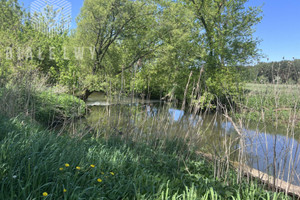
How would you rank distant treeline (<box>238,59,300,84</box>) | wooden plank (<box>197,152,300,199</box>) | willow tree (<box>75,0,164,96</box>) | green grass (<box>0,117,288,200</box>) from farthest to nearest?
willow tree (<box>75,0,164,96</box>) → distant treeline (<box>238,59,300,84</box>) → wooden plank (<box>197,152,300,199</box>) → green grass (<box>0,117,288,200</box>)

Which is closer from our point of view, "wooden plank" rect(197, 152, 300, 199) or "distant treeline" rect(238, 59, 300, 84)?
"wooden plank" rect(197, 152, 300, 199)

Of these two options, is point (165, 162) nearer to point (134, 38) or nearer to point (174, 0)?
point (134, 38)

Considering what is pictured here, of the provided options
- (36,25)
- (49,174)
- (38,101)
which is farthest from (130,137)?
(36,25)

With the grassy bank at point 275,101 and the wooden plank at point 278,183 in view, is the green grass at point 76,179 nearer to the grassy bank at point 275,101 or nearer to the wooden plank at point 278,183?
the wooden plank at point 278,183

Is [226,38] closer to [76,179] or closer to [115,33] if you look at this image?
[115,33]

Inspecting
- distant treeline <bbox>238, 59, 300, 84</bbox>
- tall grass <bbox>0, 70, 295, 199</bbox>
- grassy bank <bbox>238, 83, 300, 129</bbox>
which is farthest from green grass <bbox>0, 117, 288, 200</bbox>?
distant treeline <bbox>238, 59, 300, 84</bbox>

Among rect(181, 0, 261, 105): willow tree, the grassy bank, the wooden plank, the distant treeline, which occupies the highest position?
rect(181, 0, 261, 105): willow tree

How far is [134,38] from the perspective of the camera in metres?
13.7

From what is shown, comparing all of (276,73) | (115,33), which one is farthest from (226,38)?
(276,73)

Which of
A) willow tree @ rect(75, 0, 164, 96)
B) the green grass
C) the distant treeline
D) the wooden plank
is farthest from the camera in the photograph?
willow tree @ rect(75, 0, 164, 96)

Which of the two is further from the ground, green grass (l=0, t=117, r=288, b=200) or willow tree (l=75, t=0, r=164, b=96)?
willow tree (l=75, t=0, r=164, b=96)

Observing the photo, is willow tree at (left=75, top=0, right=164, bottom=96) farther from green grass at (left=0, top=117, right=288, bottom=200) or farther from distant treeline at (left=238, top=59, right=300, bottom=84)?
green grass at (left=0, top=117, right=288, bottom=200)

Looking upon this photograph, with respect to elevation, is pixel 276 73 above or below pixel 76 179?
above

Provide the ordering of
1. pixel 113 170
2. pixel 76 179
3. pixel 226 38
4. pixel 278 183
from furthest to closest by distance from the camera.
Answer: pixel 226 38, pixel 278 183, pixel 113 170, pixel 76 179
